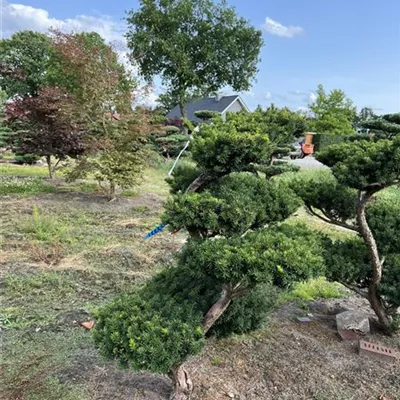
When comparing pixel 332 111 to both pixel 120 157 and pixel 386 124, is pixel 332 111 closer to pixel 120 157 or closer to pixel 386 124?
pixel 120 157

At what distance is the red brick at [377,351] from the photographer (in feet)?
7.04

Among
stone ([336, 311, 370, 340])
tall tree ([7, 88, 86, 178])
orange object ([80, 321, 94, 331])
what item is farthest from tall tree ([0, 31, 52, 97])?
stone ([336, 311, 370, 340])

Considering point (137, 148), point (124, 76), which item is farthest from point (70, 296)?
point (124, 76)

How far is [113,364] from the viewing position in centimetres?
198

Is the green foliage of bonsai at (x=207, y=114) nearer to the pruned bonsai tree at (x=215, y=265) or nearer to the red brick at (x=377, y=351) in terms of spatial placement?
the pruned bonsai tree at (x=215, y=265)

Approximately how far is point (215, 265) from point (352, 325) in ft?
4.85

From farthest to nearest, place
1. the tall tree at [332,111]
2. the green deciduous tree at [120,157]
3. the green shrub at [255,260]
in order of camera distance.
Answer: the tall tree at [332,111], the green deciduous tree at [120,157], the green shrub at [255,260]

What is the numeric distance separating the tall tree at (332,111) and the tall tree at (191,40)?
5.66 metres

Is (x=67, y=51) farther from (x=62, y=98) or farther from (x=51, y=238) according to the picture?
(x=51, y=238)

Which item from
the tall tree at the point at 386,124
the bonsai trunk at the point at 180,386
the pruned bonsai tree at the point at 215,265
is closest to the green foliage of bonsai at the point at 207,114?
the pruned bonsai tree at the point at 215,265

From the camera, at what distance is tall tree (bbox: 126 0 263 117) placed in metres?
19.2

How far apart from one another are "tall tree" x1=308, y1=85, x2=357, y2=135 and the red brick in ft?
67.5

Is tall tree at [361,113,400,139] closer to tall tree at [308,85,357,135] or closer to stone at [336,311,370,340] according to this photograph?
stone at [336,311,370,340]

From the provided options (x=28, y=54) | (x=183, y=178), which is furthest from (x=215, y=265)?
(x=28, y=54)
